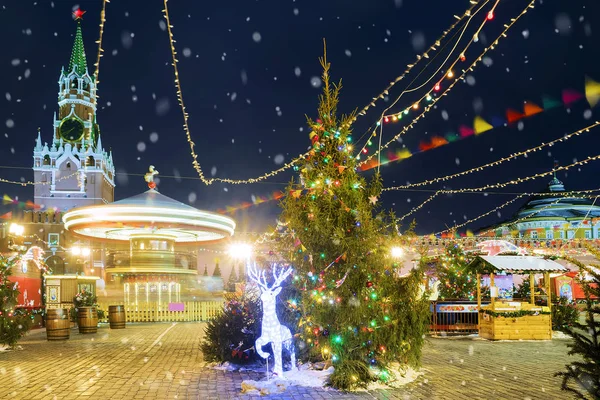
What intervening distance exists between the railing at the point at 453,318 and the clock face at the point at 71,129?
98521mm

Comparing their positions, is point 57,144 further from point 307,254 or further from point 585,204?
point 307,254

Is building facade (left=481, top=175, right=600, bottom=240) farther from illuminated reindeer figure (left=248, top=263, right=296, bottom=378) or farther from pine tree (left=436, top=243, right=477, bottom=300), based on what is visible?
illuminated reindeer figure (left=248, top=263, right=296, bottom=378)

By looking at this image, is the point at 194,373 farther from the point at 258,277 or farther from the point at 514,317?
the point at 514,317

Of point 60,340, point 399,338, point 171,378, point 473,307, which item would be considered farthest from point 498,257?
point 60,340

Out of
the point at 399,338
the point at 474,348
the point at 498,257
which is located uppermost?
the point at 498,257

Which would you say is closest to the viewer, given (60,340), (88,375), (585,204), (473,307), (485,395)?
(485,395)

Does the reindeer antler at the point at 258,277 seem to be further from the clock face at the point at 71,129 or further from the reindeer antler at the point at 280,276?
the clock face at the point at 71,129

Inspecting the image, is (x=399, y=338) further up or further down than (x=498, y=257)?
further down

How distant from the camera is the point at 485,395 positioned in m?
7.58

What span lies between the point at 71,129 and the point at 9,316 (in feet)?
324

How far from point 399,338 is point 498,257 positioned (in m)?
9.24

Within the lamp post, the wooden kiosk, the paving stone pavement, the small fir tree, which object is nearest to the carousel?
the lamp post

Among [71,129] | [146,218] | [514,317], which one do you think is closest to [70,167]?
[71,129]

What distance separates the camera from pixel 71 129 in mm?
104375
